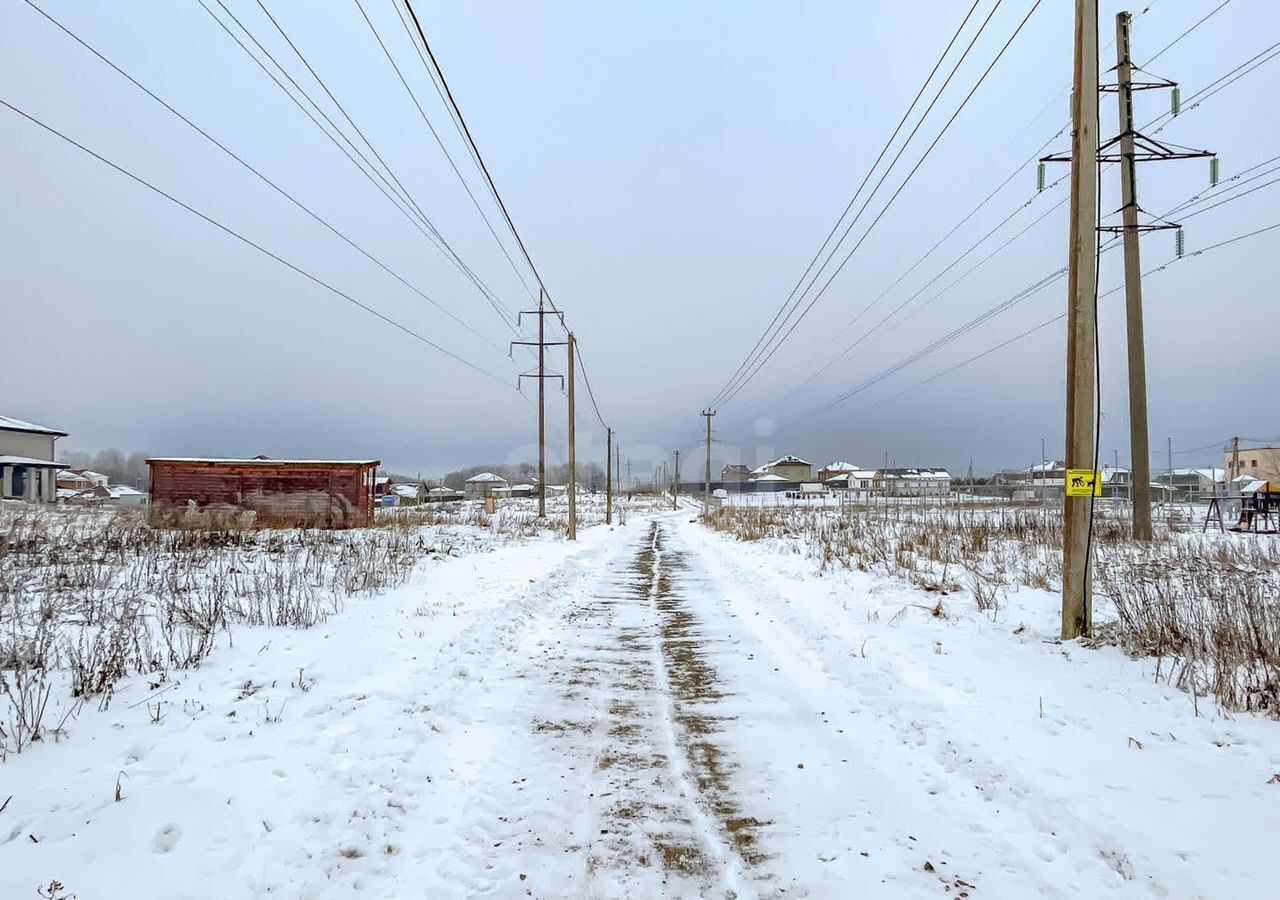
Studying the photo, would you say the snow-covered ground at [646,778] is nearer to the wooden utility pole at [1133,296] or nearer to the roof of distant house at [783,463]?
the wooden utility pole at [1133,296]

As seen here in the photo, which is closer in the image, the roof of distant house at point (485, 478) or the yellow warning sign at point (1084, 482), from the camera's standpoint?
the yellow warning sign at point (1084, 482)

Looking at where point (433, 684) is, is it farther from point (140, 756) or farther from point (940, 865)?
point (940, 865)

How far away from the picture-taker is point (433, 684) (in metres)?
5.57

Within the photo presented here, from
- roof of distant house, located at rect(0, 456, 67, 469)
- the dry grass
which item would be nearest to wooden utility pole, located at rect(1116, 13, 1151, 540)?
the dry grass

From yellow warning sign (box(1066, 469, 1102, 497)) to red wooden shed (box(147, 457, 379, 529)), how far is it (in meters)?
23.6

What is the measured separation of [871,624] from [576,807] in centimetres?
546

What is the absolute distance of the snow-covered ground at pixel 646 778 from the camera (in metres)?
2.96

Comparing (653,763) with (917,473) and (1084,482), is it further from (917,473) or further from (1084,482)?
(917,473)

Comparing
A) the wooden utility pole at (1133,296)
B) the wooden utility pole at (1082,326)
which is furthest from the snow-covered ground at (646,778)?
the wooden utility pole at (1133,296)

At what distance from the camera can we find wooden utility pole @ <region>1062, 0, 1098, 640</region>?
6746 millimetres

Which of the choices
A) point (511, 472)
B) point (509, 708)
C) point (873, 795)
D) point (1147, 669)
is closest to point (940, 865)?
point (873, 795)

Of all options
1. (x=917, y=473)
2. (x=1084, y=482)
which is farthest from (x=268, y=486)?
(x=917, y=473)

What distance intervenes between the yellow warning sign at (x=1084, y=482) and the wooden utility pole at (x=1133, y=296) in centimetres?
1173

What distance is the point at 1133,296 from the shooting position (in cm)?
1644
